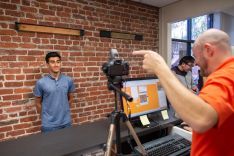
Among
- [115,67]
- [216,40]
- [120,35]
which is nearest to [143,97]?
[115,67]

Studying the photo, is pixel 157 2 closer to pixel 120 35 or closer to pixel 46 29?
pixel 120 35

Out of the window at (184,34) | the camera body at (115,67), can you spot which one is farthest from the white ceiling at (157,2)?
the camera body at (115,67)

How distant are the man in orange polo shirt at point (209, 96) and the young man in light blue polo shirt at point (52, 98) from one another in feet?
5.92

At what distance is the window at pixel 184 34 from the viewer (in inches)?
192

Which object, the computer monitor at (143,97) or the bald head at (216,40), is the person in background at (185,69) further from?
the bald head at (216,40)

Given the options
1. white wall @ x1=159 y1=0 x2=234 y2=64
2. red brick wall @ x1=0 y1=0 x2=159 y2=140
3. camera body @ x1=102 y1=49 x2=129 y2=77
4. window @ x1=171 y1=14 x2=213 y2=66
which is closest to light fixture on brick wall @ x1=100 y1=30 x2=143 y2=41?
red brick wall @ x1=0 y1=0 x2=159 y2=140

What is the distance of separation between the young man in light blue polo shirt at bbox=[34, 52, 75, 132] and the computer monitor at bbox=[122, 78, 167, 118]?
1174 mm

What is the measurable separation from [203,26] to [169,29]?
2162 mm

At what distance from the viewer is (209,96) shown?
67 cm

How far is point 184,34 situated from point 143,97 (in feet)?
13.4

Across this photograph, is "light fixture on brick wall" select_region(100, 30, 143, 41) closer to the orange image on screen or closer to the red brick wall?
the red brick wall

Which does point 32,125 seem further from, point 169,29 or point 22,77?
point 169,29

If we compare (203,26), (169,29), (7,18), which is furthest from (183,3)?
(7,18)

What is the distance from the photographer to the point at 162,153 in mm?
1324
